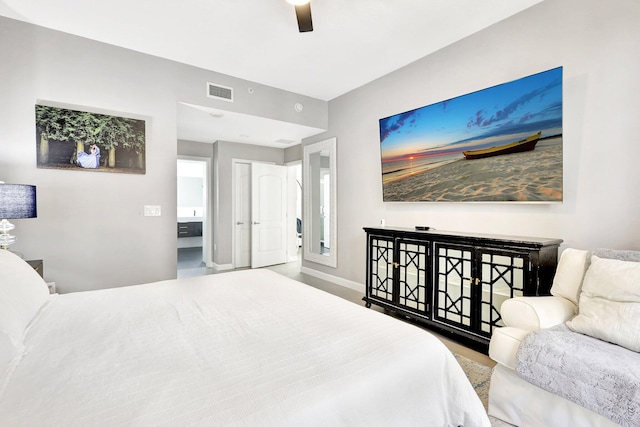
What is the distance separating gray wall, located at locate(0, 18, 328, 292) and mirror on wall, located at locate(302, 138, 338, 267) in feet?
5.84

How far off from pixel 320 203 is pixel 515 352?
3685 millimetres

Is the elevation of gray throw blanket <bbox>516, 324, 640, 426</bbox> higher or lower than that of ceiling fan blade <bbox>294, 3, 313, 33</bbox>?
lower

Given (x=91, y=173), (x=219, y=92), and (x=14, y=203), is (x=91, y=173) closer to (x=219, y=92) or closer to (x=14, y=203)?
(x=14, y=203)

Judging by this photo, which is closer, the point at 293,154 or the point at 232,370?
the point at 232,370

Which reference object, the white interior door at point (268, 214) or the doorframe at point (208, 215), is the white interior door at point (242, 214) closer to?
the white interior door at point (268, 214)

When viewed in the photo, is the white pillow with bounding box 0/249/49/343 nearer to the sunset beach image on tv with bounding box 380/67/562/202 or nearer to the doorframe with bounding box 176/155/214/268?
the sunset beach image on tv with bounding box 380/67/562/202

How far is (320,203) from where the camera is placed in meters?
5.11

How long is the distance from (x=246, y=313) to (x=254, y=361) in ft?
1.64

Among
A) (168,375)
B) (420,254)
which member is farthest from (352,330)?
(420,254)

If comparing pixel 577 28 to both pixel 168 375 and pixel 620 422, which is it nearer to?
pixel 620 422

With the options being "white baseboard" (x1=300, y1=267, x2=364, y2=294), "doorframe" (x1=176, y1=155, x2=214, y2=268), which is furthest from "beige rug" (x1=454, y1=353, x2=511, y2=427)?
"doorframe" (x1=176, y1=155, x2=214, y2=268)

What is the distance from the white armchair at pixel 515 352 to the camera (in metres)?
1.55

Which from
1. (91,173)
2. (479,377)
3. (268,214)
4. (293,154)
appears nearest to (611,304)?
(479,377)

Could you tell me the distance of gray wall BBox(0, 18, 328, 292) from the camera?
281cm
